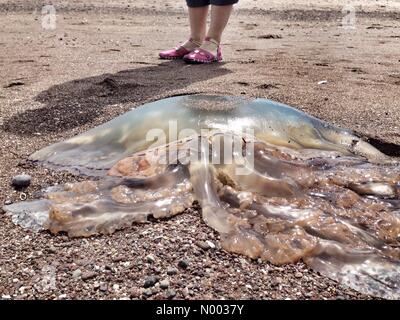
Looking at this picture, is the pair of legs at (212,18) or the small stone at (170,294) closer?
the small stone at (170,294)

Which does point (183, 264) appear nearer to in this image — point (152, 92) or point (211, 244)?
point (211, 244)

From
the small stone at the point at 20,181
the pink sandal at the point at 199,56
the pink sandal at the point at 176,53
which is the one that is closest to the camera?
the small stone at the point at 20,181

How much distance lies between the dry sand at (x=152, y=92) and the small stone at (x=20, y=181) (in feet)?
0.13

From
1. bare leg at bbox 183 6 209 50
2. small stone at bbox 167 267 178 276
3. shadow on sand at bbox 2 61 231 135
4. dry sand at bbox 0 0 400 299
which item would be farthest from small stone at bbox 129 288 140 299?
bare leg at bbox 183 6 209 50

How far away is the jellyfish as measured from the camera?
5.74 feet

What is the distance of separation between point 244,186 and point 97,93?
205 centimetres

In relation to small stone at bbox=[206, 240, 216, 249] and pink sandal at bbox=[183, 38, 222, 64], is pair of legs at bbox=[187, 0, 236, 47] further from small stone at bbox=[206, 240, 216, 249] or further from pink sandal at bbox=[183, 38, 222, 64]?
small stone at bbox=[206, 240, 216, 249]

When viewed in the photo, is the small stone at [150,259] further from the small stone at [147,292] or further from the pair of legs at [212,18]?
the pair of legs at [212,18]

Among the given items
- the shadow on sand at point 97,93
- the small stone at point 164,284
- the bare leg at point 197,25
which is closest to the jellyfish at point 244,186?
the small stone at point 164,284

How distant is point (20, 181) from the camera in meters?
2.29

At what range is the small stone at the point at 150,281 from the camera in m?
1.57

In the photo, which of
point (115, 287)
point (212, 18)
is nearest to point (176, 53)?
point (212, 18)

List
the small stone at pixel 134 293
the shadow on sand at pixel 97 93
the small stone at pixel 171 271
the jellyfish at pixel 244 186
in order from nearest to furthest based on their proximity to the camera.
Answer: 1. the small stone at pixel 134 293
2. the small stone at pixel 171 271
3. the jellyfish at pixel 244 186
4. the shadow on sand at pixel 97 93

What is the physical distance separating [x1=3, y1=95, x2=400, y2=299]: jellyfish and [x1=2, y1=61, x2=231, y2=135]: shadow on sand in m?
0.50
